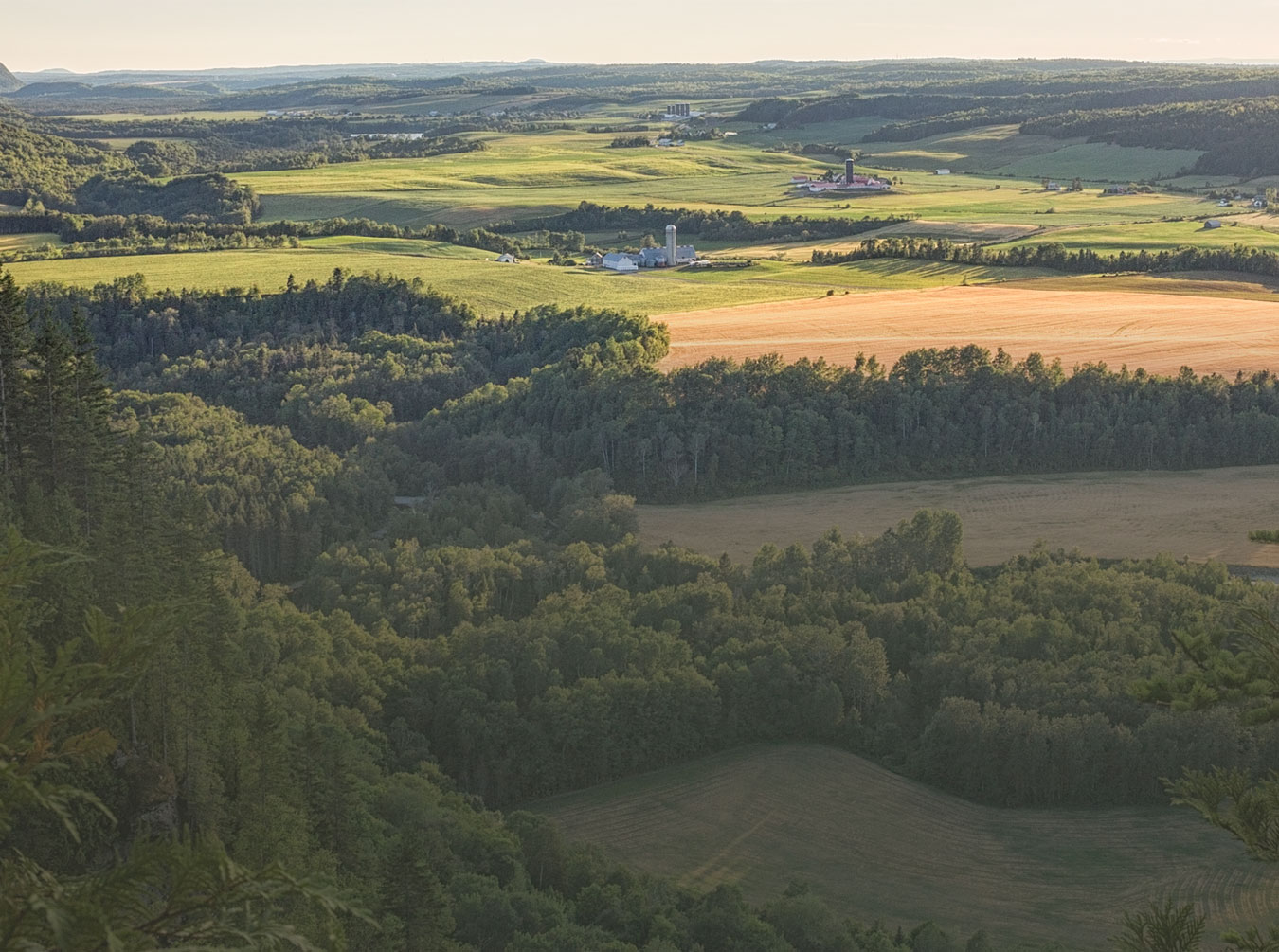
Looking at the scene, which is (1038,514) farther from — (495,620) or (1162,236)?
(1162,236)

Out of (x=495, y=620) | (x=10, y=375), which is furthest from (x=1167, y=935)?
(x=10, y=375)

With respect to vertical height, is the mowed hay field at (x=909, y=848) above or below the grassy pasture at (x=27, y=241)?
below

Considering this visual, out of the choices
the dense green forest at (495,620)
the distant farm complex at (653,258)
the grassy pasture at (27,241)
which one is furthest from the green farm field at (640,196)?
the dense green forest at (495,620)

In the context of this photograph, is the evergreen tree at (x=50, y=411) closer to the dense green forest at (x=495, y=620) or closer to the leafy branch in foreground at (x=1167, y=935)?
the dense green forest at (x=495, y=620)

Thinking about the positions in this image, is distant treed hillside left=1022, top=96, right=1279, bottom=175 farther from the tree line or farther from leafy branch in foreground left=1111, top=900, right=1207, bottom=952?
leafy branch in foreground left=1111, top=900, right=1207, bottom=952

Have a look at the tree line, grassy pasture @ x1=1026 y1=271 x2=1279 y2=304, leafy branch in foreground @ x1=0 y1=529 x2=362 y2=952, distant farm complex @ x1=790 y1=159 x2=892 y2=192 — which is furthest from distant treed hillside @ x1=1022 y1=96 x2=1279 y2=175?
leafy branch in foreground @ x1=0 y1=529 x2=362 y2=952
